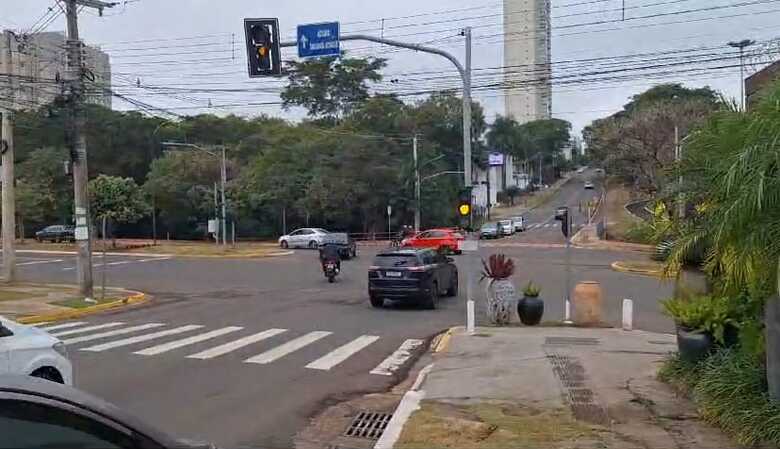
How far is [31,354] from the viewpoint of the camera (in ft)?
27.0

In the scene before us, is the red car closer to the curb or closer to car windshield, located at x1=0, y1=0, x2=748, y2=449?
car windshield, located at x1=0, y1=0, x2=748, y2=449

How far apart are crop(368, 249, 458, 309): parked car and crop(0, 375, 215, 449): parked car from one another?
19.5 m

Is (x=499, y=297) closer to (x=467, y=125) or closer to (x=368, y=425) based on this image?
(x=467, y=125)

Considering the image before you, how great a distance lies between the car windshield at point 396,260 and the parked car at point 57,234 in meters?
49.9

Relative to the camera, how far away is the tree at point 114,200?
119 ft

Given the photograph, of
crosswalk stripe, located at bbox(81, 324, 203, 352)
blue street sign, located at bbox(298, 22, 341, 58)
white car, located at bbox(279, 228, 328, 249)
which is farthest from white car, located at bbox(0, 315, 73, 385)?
white car, located at bbox(279, 228, 328, 249)

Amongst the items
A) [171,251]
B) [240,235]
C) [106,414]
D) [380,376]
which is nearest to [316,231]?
[171,251]

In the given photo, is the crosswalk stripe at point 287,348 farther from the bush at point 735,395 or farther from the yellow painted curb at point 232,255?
the yellow painted curb at point 232,255

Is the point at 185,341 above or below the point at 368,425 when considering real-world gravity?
below

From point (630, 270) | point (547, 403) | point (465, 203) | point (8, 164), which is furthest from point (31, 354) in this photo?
point (630, 270)

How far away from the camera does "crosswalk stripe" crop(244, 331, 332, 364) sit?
13820 mm

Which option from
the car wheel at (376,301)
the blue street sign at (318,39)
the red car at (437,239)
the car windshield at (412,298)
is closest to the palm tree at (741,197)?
the car windshield at (412,298)

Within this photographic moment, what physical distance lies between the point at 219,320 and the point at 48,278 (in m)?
18.4

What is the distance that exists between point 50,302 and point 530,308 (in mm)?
13646
